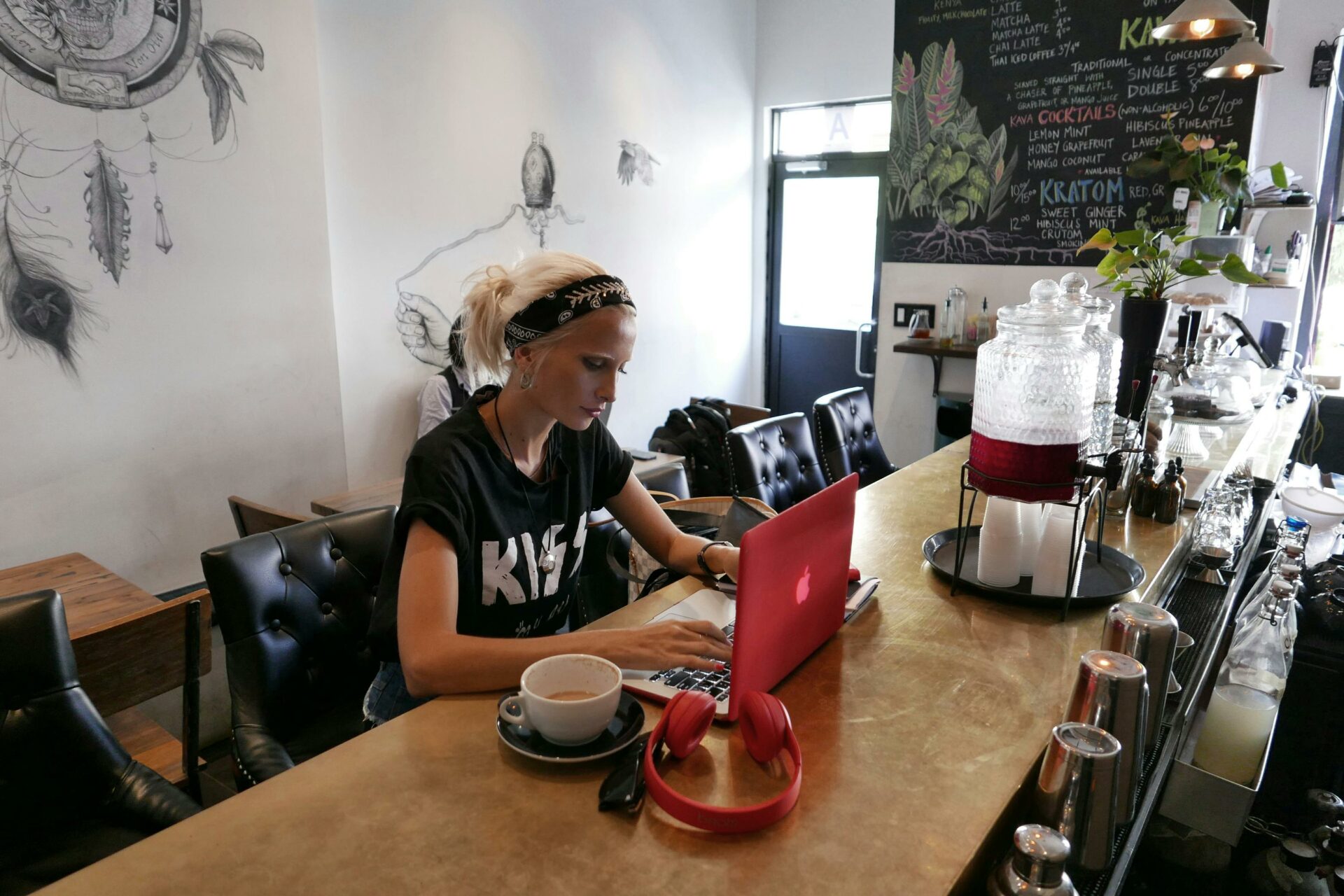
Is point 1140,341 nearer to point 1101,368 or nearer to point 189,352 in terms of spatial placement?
point 1101,368

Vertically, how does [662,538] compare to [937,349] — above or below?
below

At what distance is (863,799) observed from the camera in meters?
0.84

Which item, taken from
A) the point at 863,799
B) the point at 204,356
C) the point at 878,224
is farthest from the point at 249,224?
the point at 878,224

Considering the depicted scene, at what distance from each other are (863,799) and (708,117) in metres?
5.24

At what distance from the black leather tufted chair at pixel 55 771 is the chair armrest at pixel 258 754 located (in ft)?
0.29

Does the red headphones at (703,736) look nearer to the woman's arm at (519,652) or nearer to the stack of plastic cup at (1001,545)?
the woman's arm at (519,652)

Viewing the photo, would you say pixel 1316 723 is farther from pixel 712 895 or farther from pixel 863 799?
pixel 712 895

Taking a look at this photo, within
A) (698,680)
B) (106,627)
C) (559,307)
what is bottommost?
(106,627)

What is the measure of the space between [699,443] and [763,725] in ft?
12.3

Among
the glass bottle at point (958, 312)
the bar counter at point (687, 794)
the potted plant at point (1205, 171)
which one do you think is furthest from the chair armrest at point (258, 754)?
the glass bottle at point (958, 312)

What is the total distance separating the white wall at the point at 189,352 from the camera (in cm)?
266

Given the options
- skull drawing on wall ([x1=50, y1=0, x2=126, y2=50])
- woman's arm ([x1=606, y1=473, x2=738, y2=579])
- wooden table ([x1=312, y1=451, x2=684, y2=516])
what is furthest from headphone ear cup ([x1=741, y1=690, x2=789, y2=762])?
skull drawing on wall ([x1=50, y1=0, x2=126, y2=50])

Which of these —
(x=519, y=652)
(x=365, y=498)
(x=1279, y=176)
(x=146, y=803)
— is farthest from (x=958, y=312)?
(x=146, y=803)

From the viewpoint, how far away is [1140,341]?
1869 millimetres
